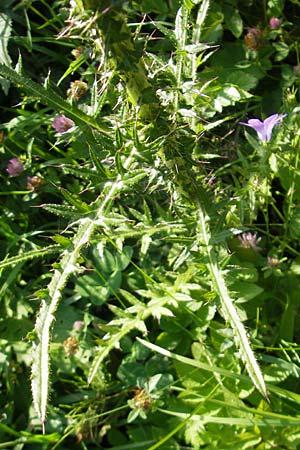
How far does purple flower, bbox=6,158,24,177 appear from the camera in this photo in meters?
1.98

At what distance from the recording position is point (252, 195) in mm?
1518

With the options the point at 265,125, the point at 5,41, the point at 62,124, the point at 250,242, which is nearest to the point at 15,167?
the point at 62,124

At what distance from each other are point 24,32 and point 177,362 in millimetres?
A: 1389

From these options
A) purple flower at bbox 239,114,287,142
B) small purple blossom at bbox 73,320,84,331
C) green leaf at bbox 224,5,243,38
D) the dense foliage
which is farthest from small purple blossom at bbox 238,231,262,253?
green leaf at bbox 224,5,243,38

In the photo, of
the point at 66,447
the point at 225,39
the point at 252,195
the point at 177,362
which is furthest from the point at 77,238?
the point at 225,39

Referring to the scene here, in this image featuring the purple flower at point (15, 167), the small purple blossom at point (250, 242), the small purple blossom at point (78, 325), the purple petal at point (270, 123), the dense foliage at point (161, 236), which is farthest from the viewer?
the purple flower at point (15, 167)

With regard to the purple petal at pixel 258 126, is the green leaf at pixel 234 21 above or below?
above

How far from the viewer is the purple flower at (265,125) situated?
139cm

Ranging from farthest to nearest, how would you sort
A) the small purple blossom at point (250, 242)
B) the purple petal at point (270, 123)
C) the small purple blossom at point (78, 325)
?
1. the small purple blossom at point (78, 325)
2. the small purple blossom at point (250, 242)
3. the purple petal at point (270, 123)

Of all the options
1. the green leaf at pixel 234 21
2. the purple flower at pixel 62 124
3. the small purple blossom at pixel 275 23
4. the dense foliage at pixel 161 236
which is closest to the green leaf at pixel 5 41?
the dense foliage at pixel 161 236

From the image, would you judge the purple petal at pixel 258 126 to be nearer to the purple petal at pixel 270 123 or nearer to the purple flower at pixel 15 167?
the purple petal at pixel 270 123

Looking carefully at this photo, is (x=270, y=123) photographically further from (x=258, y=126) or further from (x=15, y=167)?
(x=15, y=167)

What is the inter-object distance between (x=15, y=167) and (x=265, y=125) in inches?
36.7

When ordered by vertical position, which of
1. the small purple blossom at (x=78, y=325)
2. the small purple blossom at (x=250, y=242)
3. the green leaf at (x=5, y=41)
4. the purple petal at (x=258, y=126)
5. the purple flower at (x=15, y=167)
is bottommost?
the small purple blossom at (x=78, y=325)
